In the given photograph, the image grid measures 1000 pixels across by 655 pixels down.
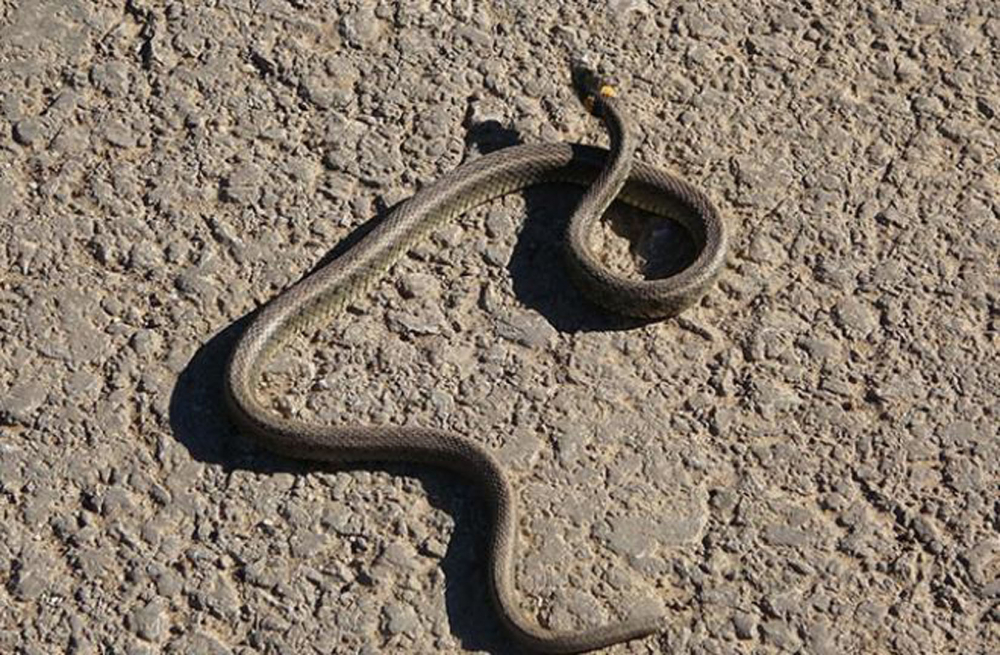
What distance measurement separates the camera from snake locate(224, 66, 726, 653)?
557 cm

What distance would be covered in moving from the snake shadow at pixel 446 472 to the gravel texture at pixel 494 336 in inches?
0.5

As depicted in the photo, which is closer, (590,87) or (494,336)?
(494,336)

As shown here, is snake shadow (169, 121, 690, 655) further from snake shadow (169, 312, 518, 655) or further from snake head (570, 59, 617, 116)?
snake head (570, 59, 617, 116)

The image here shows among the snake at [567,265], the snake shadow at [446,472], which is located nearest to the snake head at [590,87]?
the snake at [567,265]

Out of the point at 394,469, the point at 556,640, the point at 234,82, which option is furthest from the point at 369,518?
the point at 234,82

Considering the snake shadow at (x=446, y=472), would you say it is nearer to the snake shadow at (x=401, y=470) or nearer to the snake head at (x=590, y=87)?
the snake shadow at (x=401, y=470)

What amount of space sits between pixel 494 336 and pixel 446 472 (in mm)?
666

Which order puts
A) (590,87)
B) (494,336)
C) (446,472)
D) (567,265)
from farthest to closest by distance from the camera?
(590,87)
(567,265)
(494,336)
(446,472)

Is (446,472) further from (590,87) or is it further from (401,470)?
(590,87)

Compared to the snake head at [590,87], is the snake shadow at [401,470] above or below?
below

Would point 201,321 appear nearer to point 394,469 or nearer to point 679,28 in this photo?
point 394,469

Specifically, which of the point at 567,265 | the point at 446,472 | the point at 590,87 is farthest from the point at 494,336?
the point at 590,87

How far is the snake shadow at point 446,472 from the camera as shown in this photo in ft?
18.2

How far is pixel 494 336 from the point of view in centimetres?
633
